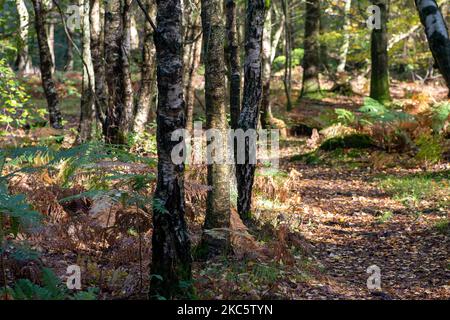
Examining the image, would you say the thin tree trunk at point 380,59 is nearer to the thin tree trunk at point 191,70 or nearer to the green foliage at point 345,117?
the green foliage at point 345,117

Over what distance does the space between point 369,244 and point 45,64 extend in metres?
8.45

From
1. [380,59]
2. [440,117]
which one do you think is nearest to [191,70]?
[440,117]

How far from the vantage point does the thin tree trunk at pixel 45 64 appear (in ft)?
39.0

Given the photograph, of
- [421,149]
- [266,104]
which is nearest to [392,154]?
[421,149]

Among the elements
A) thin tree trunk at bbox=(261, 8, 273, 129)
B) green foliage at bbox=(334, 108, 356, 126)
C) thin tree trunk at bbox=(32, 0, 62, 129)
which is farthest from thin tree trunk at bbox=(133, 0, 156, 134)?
thin tree trunk at bbox=(261, 8, 273, 129)

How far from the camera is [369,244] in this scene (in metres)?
7.86

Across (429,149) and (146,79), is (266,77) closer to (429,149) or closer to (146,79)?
(429,149)

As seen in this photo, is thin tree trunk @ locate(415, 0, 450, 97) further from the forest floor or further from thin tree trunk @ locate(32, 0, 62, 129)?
thin tree trunk @ locate(32, 0, 62, 129)

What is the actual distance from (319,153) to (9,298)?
412 inches

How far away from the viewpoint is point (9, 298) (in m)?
4.56

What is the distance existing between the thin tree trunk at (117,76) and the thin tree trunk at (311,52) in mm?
13392

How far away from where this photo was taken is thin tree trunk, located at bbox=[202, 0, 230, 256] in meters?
6.37
